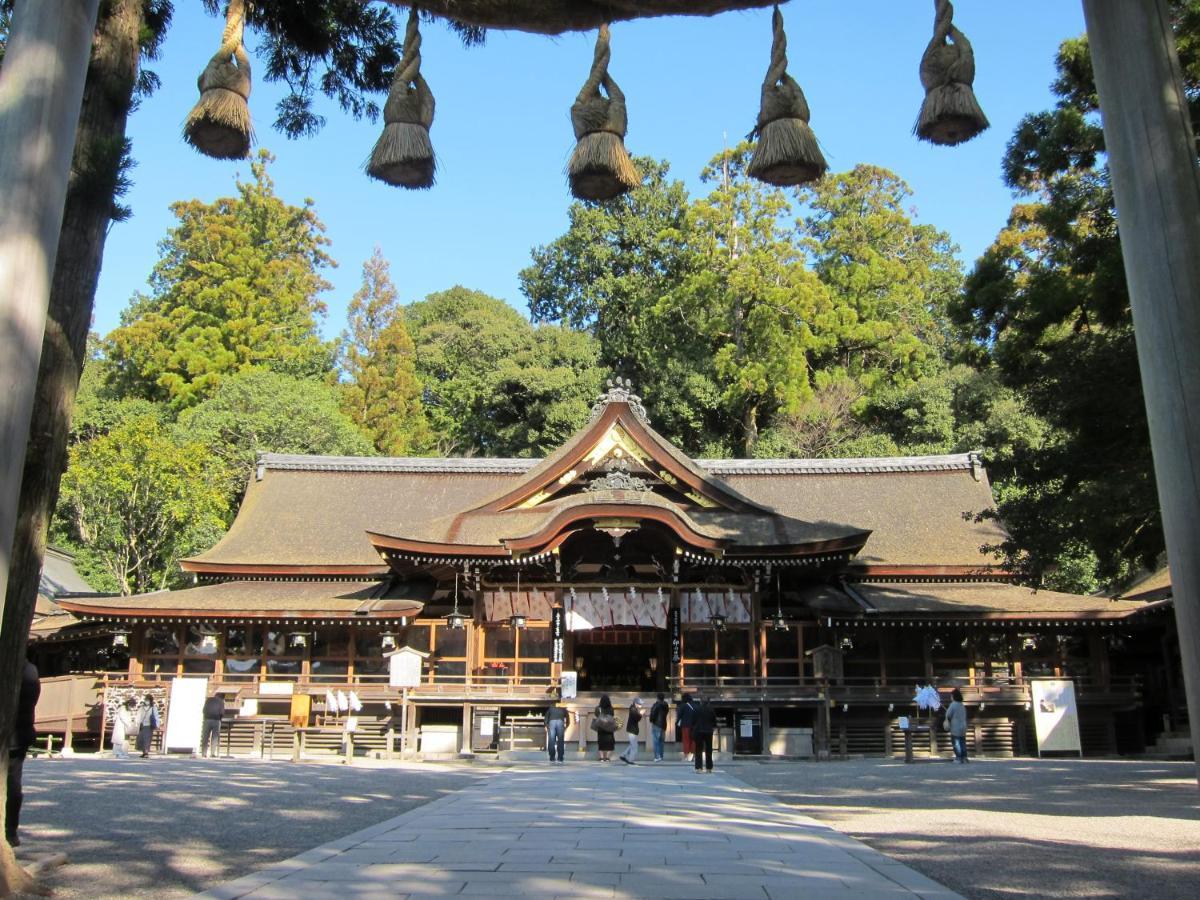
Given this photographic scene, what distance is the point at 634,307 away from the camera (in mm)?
44906

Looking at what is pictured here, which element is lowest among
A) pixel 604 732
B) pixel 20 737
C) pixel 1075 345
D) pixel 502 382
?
pixel 604 732

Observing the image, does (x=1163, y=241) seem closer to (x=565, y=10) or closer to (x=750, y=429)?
(x=565, y=10)

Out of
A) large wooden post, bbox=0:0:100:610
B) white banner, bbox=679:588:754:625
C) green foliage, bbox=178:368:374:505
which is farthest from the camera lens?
green foliage, bbox=178:368:374:505

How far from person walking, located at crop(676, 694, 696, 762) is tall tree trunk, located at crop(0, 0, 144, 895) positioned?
12207 mm

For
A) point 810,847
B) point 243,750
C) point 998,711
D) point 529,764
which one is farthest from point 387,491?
point 810,847

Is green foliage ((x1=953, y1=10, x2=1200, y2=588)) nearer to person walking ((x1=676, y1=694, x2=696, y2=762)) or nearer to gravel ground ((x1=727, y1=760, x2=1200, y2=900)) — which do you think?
gravel ground ((x1=727, y1=760, x2=1200, y2=900))

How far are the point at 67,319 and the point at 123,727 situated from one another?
16.4 metres

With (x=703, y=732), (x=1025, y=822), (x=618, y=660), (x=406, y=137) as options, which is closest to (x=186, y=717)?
(x=618, y=660)

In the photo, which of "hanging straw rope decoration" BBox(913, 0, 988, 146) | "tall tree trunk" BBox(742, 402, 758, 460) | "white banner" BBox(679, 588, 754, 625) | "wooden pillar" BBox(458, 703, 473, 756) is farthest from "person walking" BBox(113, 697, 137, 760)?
"tall tree trunk" BBox(742, 402, 758, 460)

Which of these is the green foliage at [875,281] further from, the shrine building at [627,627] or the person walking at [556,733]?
the person walking at [556,733]

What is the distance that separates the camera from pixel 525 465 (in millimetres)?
29688

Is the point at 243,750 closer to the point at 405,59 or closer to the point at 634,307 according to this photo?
the point at 405,59

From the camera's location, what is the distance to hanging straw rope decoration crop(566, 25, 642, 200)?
4.27 metres

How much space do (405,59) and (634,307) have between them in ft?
133
